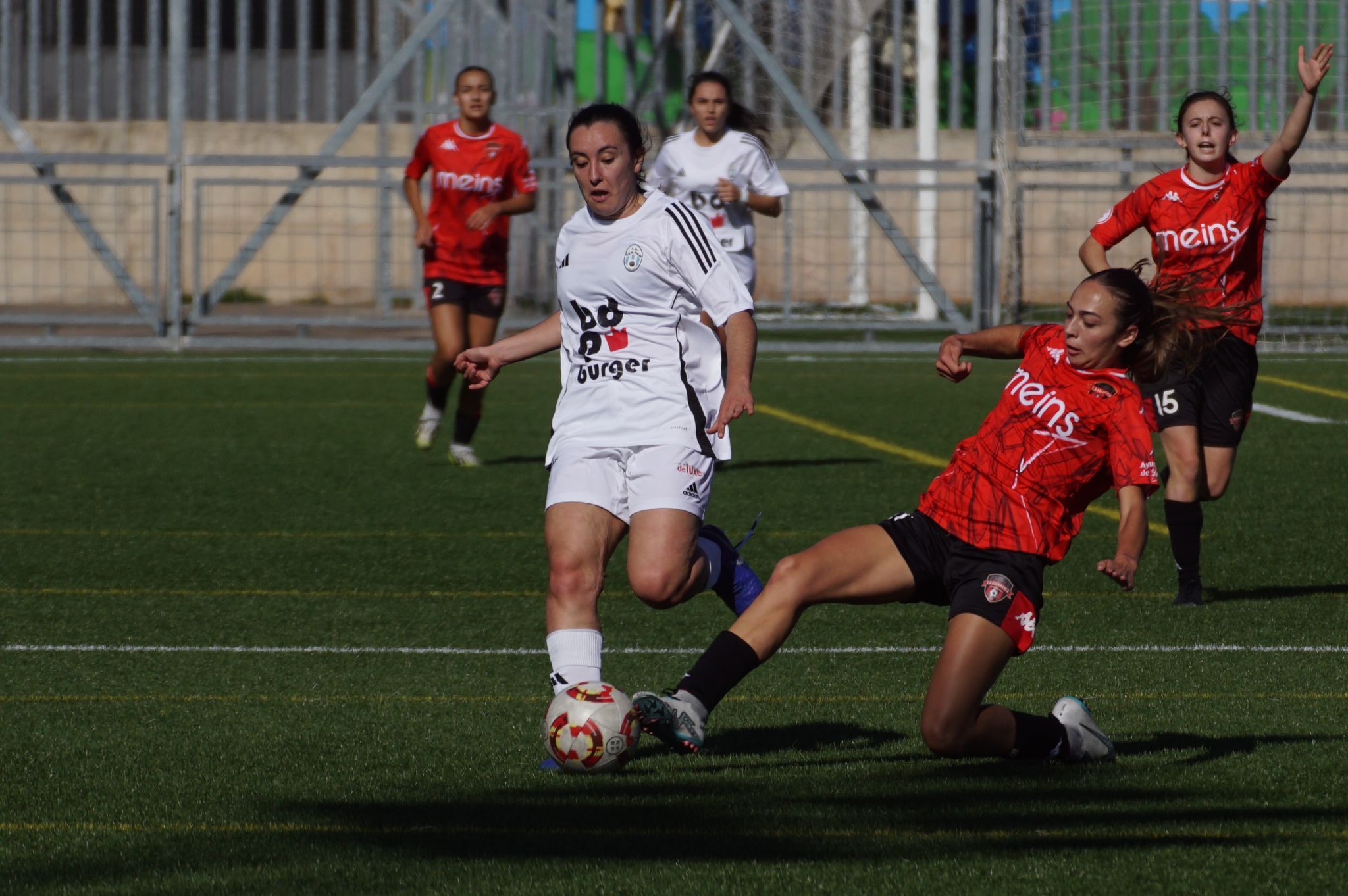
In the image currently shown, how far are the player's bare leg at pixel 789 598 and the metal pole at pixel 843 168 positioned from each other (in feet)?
48.3

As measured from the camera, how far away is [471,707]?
19.2 ft

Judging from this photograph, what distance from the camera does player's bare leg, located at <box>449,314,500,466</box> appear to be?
38.6 ft

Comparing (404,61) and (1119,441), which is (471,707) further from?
(404,61)

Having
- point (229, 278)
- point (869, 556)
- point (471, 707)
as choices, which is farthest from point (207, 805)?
point (229, 278)

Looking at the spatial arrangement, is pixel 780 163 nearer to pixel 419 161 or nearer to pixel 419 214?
pixel 419 161

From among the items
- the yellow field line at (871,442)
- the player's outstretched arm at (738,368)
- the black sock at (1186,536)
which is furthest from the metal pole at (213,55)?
the player's outstretched arm at (738,368)

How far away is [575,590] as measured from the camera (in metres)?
5.44

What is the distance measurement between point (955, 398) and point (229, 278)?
7647mm

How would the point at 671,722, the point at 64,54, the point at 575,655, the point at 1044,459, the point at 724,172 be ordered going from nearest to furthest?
the point at 671,722 < the point at 1044,459 < the point at 575,655 < the point at 724,172 < the point at 64,54

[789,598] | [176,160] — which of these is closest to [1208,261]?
[789,598]

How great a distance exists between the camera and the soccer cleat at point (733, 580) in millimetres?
6000

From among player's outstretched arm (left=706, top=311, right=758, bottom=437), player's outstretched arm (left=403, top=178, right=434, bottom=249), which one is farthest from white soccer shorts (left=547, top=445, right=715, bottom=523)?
player's outstretched arm (left=403, top=178, right=434, bottom=249)

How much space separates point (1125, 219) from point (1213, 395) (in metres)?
0.75

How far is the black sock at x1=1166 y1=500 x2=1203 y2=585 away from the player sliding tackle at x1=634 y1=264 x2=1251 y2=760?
2352 mm
